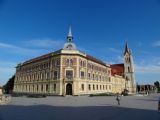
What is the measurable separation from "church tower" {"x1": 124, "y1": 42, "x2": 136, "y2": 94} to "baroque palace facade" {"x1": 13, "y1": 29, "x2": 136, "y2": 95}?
28.1 metres

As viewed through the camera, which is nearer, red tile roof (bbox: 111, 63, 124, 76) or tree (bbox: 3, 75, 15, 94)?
tree (bbox: 3, 75, 15, 94)

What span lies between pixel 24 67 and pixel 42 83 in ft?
63.7

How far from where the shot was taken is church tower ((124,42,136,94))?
10192 cm

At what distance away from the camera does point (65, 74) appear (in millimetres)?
52594

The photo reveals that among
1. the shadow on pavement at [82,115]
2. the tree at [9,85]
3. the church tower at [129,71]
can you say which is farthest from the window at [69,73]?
the church tower at [129,71]

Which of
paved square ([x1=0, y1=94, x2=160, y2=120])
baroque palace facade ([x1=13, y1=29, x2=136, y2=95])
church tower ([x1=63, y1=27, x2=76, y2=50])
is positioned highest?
church tower ([x1=63, y1=27, x2=76, y2=50])

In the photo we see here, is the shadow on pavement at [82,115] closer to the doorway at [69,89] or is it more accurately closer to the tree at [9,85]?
the doorway at [69,89]

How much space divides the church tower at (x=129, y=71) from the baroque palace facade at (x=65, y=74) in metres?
28.1

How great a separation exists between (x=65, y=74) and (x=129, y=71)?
60270 mm

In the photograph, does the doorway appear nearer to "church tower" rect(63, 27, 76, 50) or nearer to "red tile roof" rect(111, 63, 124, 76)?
"church tower" rect(63, 27, 76, 50)

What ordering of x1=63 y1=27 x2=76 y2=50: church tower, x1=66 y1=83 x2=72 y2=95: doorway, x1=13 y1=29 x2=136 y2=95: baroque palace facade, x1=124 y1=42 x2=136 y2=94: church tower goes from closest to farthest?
1. x1=66 y1=83 x2=72 y2=95: doorway
2. x1=13 y1=29 x2=136 y2=95: baroque palace facade
3. x1=63 y1=27 x2=76 y2=50: church tower
4. x1=124 y1=42 x2=136 y2=94: church tower

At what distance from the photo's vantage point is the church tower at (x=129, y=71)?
102 meters

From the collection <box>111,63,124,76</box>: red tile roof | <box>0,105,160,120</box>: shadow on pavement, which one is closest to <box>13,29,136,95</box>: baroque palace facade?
<box>111,63,124,76</box>: red tile roof

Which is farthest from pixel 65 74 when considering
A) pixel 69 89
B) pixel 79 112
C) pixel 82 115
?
pixel 82 115
